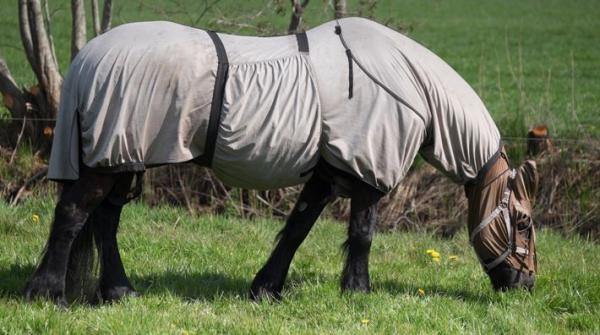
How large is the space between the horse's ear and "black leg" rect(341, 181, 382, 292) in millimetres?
946

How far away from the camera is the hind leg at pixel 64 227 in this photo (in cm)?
545

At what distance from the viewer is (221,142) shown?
5.48m

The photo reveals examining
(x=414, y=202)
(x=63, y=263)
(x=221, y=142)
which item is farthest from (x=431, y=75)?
(x=414, y=202)

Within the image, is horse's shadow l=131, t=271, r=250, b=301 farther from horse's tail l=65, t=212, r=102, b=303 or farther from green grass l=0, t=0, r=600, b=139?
green grass l=0, t=0, r=600, b=139

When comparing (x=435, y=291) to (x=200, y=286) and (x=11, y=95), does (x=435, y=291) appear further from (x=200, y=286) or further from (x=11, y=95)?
(x=11, y=95)

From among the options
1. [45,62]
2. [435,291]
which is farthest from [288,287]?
[45,62]

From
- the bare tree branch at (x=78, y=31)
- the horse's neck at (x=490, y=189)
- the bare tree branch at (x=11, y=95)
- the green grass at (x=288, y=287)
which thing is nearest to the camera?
the green grass at (x=288, y=287)

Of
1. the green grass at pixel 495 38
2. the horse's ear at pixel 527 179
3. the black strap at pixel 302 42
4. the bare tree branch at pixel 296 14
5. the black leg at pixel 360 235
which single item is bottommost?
the green grass at pixel 495 38

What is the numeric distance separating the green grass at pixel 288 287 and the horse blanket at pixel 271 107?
2.49 feet

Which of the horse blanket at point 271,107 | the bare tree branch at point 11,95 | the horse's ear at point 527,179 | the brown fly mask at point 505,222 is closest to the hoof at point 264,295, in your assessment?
the horse blanket at point 271,107

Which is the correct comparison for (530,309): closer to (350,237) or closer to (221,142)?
(350,237)

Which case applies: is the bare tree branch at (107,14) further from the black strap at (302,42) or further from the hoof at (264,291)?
the hoof at (264,291)

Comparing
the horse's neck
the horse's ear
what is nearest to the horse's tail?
the horse's neck

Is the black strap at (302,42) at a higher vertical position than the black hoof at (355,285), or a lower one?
higher
